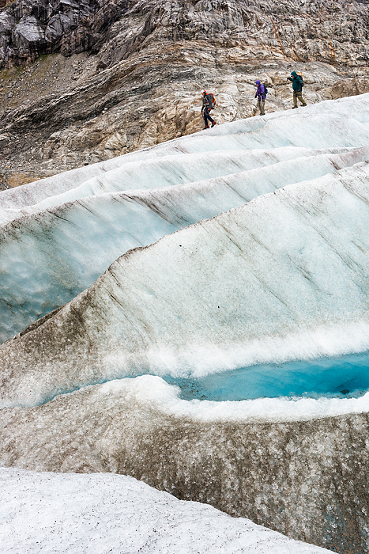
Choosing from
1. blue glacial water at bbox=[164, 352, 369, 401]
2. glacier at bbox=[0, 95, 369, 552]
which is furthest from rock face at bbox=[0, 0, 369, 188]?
blue glacial water at bbox=[164, 352, 369, 401]

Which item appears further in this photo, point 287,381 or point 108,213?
point 108,213

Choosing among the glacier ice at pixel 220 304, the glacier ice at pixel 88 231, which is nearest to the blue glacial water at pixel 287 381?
the glacier ice at pixel 220 304

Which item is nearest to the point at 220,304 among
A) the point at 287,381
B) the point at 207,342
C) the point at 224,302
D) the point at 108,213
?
the point at 224,302

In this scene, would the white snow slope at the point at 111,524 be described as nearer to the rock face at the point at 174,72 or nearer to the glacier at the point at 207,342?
the glacier at the point at 207,342

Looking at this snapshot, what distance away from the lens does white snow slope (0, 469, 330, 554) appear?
7.45ft

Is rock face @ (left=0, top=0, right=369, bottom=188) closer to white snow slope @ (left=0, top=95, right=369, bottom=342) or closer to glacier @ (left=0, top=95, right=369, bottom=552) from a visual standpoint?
white snow slope @ (left=0, top=95, right=369, bottom=342)

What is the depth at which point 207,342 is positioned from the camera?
5.72 m

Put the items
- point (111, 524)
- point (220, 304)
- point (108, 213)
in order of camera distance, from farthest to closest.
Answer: point (108, 213) → point (220, 304) → point (111, 524)

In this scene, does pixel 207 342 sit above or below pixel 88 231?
below

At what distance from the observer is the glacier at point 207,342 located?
344 centimetres

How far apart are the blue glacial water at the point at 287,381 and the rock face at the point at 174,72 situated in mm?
14735

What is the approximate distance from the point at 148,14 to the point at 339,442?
3289 cm

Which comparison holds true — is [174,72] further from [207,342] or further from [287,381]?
[287,381]

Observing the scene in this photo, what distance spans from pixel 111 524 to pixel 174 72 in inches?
980
